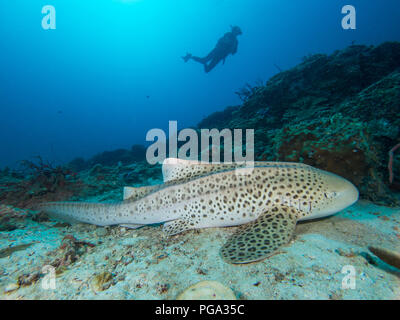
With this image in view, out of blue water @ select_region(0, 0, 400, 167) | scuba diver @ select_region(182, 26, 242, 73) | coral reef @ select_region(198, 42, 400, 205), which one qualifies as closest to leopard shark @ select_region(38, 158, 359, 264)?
coral reef @ select_region(198, 42, 400, 205)

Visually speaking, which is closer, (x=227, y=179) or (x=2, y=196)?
(x=227, y=179)

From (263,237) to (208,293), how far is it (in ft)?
3.87

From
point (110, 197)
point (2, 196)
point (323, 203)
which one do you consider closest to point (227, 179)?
point (323, 203)

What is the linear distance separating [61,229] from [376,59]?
1612 cm

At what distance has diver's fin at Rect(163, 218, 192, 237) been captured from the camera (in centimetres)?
321

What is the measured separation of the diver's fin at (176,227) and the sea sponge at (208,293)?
4.90ft

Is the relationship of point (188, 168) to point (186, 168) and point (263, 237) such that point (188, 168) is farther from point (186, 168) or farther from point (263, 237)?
point (263, 237)

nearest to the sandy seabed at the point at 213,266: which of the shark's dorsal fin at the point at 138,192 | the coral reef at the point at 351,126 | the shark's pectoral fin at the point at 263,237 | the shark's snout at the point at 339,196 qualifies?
the shark's pectoral fin at the point at 263,237

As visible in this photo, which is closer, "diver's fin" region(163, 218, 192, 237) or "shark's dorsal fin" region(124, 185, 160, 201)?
"diver's fin" region(163, 218, 192, 237)

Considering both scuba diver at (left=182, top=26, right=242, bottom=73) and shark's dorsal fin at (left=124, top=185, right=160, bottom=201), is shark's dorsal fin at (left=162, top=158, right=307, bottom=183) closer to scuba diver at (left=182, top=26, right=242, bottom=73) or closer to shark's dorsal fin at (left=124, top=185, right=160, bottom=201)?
shark's dorsal fin at (left=124, top=185, right=160, bottom=201)

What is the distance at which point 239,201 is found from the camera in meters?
3.12

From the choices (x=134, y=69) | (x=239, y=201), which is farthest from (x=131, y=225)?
(x=134, y=69)

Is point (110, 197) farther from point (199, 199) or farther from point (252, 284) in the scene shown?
point (252, 284)

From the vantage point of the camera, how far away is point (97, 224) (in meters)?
3.99
